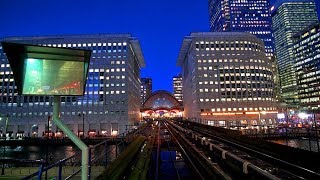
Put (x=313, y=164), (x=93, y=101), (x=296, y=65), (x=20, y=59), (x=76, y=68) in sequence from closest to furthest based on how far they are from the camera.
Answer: (x=20, y=59) < (x=76, y=68) < (x=313, y=164) < (x=93, y=101) < (x=296, y=65)

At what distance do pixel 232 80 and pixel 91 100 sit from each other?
6907 cm

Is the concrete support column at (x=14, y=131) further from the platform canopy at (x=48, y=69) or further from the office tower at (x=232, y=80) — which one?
the platform canopy at (x=48, y=69)

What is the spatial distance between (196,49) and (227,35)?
1823cm

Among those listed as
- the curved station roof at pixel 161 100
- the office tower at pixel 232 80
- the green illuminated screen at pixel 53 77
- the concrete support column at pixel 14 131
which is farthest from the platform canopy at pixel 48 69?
the curved station roof at pixel 161 100

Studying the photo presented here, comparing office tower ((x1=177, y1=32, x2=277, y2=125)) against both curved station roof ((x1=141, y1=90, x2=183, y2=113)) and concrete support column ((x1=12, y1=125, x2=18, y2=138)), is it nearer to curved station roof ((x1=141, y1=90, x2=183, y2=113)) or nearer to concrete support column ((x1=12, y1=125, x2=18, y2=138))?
curved station roof ((x1=141, y1=90, x2=183, y2=113))

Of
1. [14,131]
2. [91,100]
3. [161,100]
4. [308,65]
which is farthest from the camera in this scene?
[161,100]

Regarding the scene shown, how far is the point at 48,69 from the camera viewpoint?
5.12m

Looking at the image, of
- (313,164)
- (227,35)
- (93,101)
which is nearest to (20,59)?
(313,164)

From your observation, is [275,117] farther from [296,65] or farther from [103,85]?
[296,65]

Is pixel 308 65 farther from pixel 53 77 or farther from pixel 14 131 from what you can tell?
pixel 53 77

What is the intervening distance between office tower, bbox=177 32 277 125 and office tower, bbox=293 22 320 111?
7119 centimetres

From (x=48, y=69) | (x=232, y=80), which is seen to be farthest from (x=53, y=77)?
(x=232, y=80)

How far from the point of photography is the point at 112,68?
10800cm

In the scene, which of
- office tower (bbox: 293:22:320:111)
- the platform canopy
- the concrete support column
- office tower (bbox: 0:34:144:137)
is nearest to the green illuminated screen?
the platform canopy
